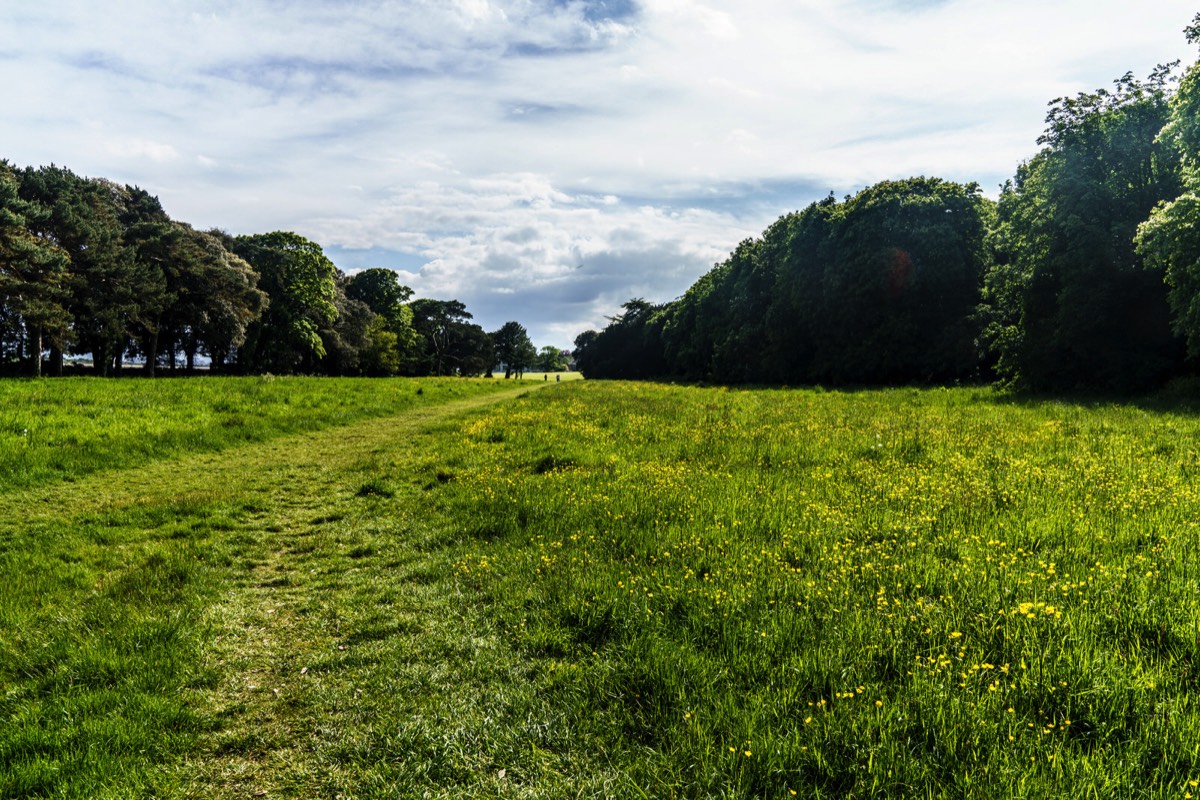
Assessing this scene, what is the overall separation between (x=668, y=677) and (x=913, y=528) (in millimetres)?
4189

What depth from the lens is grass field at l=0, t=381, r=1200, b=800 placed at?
3.38 metres

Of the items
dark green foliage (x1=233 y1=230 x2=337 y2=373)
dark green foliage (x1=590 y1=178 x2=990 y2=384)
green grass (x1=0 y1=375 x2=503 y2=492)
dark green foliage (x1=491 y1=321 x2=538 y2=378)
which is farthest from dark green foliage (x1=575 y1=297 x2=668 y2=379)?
green grass (x1=0 y1=375 x2=503 y2=492)

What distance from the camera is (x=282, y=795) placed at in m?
3.44

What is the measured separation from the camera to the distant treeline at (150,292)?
32.5 metres

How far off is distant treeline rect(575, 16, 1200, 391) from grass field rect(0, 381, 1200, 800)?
15406 millimetres

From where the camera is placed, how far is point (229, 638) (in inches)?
209

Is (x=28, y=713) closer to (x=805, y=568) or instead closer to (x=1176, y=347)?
(x=805, y=568)

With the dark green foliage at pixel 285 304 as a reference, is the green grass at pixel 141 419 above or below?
below

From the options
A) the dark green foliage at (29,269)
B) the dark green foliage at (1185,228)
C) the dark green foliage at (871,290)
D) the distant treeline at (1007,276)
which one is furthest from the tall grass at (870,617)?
the dark green foliage at (29,269)

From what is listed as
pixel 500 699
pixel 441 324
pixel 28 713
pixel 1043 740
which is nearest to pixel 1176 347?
pixel 1043 740

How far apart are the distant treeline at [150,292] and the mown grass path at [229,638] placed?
3424 cm

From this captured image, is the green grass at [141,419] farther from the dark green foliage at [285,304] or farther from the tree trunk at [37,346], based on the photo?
the dark green foliage at [285,304]

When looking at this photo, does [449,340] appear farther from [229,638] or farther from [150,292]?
[229,638]

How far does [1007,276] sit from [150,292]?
186 feet
